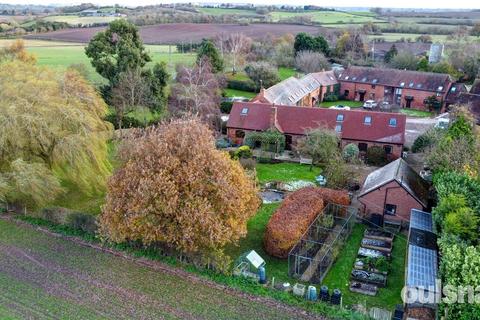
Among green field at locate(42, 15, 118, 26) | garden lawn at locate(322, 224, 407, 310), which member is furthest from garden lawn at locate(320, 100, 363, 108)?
green field at locate(42, 15, 118, 26)

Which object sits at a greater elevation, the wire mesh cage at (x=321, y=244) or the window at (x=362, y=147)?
the window at (x=362, y=147)

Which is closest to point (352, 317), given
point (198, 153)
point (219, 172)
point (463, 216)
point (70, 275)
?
→ point (463, 216)

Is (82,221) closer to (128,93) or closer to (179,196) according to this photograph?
(179,196)

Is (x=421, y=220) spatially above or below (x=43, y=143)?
below

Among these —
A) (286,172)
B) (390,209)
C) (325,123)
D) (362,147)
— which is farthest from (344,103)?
(390,209)

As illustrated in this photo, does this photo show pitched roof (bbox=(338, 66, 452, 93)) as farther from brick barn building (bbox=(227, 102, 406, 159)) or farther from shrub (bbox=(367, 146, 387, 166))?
shrub (bbox=(367, 146, 387, 166))

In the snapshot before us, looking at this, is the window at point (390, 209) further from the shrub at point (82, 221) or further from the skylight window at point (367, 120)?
the shrub at point (82, 221)

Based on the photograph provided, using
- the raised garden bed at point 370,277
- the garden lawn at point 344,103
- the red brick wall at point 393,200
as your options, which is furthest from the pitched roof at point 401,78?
the raised garden bed at point 370,277

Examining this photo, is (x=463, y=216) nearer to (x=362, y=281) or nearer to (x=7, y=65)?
(x=362, y=281)
